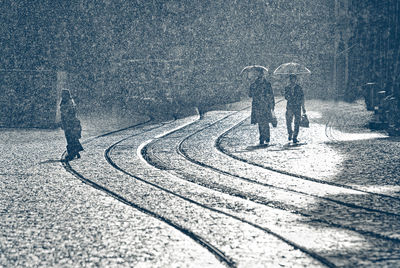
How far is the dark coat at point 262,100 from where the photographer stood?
12.3 meters

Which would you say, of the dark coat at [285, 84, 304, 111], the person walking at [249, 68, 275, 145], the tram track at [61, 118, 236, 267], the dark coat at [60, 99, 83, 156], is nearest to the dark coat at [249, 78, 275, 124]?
the person walking at [249, 68, 275, 145]

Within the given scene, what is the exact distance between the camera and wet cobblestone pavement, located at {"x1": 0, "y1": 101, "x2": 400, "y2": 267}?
4840 millimetres

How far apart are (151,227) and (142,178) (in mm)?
2964

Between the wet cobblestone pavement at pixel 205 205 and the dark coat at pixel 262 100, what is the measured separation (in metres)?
0.76

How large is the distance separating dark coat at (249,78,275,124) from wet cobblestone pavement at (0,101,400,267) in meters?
0.76

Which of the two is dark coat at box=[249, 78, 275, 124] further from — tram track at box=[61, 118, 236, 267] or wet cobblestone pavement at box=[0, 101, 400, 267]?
tram track at box=[61, 118, 236, 267]

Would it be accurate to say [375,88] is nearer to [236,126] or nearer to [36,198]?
[236,126]

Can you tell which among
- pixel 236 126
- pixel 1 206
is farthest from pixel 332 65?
pixel 1 206

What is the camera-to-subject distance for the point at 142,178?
8.69 metres

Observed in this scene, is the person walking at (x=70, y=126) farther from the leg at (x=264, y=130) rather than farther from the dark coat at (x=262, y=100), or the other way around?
the leg at (x=264, y=130)

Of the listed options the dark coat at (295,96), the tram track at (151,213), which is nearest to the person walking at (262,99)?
the dark coat at (295,96)

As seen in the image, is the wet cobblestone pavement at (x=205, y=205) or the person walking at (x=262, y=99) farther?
the person walking at (x=262, y=99)

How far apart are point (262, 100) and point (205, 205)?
5955mm

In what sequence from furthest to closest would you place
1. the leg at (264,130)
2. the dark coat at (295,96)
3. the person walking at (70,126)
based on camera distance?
the leg at (264,130), the dark coat at (295,96), the person walking at (70,126)
